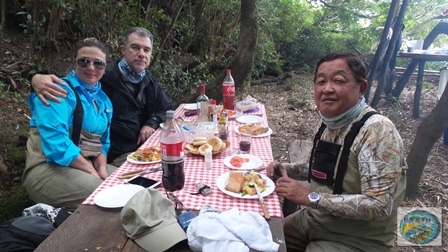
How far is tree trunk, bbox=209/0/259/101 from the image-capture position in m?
5.23

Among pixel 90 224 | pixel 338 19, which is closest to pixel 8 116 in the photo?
pixel 90 224

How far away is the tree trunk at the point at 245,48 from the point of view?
17.2ft

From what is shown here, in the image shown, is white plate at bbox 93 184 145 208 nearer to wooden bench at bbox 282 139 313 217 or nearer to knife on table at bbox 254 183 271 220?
knife on table at bbox 254 183 271 220

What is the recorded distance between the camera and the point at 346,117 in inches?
72.0

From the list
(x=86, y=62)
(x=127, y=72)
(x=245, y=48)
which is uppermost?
(x=245, y=48)

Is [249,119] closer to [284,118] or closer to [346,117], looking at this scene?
[346,117]

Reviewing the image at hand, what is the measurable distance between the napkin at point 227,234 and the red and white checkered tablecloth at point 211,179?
0.27 meters

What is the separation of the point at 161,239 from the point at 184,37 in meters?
6.65

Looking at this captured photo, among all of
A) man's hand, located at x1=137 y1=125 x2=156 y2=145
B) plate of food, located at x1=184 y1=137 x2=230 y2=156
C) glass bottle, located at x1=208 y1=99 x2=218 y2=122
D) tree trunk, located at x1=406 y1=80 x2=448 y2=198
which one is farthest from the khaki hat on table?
tree trunk, located at x1=406 y1=80 x2=448 y2=198

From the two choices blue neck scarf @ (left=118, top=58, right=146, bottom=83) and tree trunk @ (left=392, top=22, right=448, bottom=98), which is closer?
blue neck scarf @ (left=118, top=58, right=146, bottom=83)

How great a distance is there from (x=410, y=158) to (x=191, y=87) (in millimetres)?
4734

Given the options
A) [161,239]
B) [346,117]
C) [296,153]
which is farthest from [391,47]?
[161,239]

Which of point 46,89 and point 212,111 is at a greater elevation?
point 46,89

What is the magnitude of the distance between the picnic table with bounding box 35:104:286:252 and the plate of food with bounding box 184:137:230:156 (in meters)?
0.06
